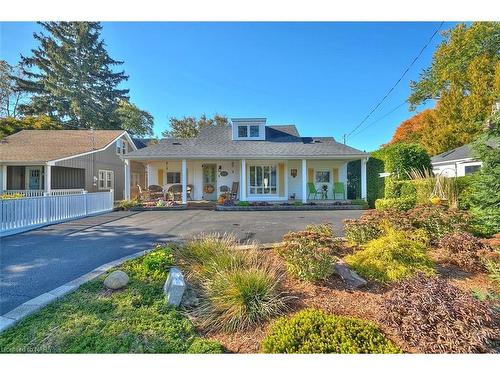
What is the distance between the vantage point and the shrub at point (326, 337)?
2217 mm

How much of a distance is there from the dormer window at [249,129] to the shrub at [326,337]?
1540 cm

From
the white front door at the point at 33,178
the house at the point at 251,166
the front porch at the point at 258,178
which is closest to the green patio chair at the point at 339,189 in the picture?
the front porch at the point at 258,178

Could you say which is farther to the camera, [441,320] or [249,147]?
[249,147]

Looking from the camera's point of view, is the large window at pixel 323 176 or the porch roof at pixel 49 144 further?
the large window at pixel 323 176

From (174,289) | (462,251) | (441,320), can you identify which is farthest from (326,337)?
(462,251)

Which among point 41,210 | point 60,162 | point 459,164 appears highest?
point 60,162

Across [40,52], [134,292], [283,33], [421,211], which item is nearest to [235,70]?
[283,33]

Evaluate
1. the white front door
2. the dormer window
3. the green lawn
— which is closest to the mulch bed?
the green lawn

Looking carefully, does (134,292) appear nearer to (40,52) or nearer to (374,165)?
(374,165)

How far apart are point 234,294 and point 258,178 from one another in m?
13.4

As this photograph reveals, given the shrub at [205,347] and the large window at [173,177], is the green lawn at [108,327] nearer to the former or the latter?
the shrub at [205,347]

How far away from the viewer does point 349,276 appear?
3541 millimetres

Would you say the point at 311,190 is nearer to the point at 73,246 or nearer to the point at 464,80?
the point at 73,246

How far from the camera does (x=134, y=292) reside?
324 centimetres
